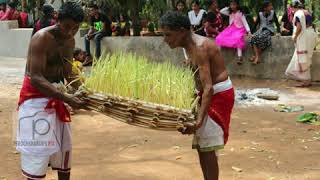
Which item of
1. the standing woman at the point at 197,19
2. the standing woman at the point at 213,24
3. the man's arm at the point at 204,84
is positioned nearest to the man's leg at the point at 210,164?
the man's arm at the point at 204,84

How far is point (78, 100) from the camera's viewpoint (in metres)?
3.44

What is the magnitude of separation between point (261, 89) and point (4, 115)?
13.5ft

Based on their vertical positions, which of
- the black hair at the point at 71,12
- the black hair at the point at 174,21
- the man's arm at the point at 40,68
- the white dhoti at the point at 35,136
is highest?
the black hair at the point at 71,12

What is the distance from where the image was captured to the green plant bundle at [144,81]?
348cm

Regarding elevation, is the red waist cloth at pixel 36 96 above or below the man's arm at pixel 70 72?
below

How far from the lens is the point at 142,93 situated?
11.6 feet

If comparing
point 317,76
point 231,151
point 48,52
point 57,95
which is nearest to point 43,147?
point 57,95

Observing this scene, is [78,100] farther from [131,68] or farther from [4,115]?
[4,115]

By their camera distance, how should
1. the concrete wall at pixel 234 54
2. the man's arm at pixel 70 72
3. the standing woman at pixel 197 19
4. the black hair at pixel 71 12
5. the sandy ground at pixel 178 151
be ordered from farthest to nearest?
1. the standing woman at pixel 197 19
2. the concrete wall at pixel 234 54
3. the sandy ground at pixel 178 151
4. the man's arm at pixel 70 72
5. the black hair at pixel 71 12

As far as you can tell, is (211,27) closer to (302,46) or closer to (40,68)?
(302,46)

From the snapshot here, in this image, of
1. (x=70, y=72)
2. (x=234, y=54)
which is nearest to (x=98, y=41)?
(x=234, y=54)

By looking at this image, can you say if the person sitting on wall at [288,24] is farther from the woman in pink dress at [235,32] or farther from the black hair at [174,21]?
the black hair at [174,21]

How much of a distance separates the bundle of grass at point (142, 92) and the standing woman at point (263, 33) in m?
5.63

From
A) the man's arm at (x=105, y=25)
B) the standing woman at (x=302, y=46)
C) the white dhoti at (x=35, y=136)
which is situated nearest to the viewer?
the white dhoti at (x=35, y=136)
